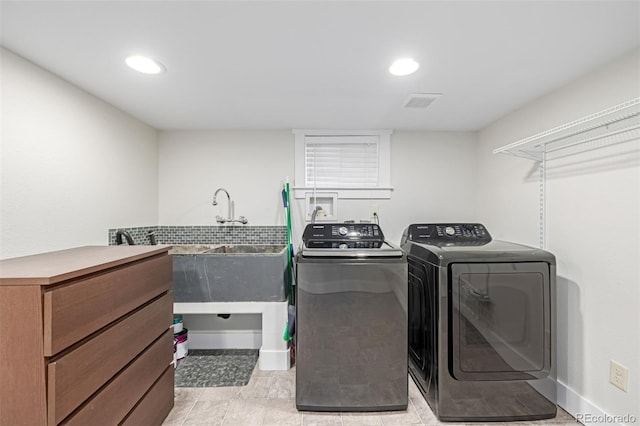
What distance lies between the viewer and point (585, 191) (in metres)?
1.68

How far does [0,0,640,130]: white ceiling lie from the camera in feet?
3.82

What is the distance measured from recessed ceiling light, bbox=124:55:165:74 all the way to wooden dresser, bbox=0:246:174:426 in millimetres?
988

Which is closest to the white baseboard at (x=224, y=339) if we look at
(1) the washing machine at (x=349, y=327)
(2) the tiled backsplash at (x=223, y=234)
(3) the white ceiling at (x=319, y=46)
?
(2) the tiled backsplash at (x=223, y=234)

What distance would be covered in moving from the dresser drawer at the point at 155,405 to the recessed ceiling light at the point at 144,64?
1696 millimetres

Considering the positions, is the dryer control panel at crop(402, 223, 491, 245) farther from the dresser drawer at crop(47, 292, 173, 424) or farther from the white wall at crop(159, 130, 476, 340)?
the dresser drawer at crop(47, 292, 173, 424)

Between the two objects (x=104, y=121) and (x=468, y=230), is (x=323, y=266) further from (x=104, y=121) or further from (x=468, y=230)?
(x=104, y=121)

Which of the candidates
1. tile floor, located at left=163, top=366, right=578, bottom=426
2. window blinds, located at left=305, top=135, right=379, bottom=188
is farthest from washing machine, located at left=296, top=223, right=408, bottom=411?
window blinds, located at left=305, top=135, right=379, bottom=188

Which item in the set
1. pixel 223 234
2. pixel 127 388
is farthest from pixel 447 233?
pixel 127 388

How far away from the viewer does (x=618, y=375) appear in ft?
4.89

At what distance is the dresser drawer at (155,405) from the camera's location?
140 cm

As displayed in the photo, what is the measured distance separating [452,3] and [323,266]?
1.36 meters

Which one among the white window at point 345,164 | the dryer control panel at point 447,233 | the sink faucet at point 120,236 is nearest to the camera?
the sink faucet at point 120,236

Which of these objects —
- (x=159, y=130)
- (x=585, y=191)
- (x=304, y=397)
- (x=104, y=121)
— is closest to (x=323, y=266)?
(x=304, y=397)

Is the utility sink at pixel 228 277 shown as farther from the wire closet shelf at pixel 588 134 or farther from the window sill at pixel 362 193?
the wire closet shelf at pixel 588 134
